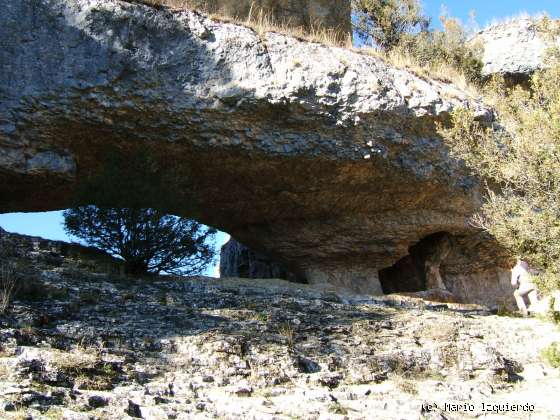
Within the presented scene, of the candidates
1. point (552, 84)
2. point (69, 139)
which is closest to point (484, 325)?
point (552, 84)

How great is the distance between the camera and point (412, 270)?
14875mm

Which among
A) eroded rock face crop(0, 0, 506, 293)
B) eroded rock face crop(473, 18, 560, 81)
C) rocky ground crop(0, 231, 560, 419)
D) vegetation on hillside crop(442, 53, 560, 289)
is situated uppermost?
eroded rock face crop(473, 18, 560, 81)

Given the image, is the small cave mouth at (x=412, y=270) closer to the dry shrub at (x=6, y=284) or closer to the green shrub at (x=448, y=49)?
the green shrub at (x=448, y=49)

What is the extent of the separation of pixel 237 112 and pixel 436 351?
17.2 ft

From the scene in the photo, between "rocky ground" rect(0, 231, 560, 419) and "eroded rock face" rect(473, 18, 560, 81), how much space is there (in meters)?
7.96

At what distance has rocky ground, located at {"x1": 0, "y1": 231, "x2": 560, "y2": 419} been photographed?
513cm

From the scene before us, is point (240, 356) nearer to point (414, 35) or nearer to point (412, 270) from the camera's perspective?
point (412, 270)

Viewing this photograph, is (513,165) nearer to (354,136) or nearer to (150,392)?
(354,136)

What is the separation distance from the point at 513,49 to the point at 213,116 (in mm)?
8343

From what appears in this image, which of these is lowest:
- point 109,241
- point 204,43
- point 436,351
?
point 436,351

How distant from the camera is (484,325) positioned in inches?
339

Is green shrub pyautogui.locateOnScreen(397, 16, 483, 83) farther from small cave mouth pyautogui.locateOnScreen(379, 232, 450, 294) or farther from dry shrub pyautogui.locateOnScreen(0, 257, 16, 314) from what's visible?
dry shrub pyautogui.locateOnScreen(0, 257, 16, 314)

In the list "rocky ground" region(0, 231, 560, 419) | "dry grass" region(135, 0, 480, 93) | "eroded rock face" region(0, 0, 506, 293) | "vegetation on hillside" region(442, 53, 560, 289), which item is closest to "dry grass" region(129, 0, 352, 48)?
"dry grass" region(135, 0, 480, 93)

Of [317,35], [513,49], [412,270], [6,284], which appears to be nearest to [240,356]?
[6,284]
